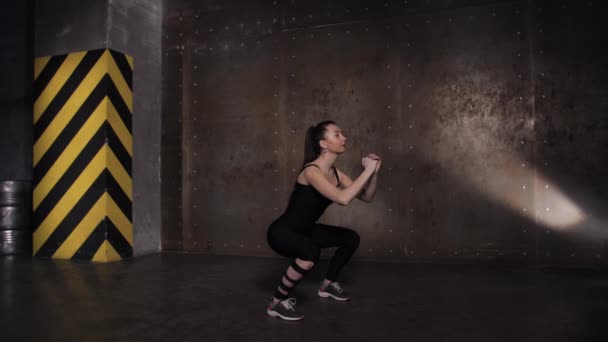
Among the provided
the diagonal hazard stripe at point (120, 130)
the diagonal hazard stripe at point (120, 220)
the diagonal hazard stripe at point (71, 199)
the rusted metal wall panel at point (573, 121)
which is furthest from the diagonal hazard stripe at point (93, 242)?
the rusted metal wall panel at point (573, 121)

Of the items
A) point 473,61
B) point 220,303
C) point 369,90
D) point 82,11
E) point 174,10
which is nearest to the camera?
point 220,303

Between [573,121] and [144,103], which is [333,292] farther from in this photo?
[144,103]

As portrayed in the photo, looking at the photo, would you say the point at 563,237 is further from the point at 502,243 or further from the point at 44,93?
the point at 44,93

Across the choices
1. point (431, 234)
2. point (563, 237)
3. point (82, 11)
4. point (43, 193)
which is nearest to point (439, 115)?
point (431, 234)

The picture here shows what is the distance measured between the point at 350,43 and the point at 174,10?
220 cm

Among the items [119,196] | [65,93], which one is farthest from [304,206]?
[65,93]

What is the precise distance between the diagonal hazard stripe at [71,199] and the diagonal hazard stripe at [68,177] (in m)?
0.04

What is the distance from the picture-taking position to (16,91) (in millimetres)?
5754

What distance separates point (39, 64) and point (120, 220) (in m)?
1.97

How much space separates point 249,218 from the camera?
5.33 metres

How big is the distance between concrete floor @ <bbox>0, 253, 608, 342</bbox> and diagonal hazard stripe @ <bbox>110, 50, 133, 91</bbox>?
203 centimetres

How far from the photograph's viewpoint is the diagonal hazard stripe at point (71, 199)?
5086 millimetres

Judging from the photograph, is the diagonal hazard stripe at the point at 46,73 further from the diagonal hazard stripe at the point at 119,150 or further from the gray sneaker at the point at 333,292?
the gray sneaker at the point at 333,292

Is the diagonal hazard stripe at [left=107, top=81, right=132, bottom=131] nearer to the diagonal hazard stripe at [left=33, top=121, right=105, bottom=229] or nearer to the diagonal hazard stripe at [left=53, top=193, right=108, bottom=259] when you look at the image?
the diagonal hazard stripe at [left=33, top=121, right=105, bottom=229]
